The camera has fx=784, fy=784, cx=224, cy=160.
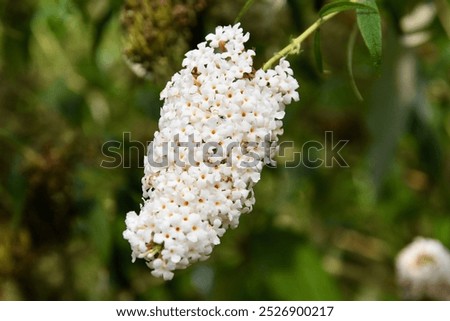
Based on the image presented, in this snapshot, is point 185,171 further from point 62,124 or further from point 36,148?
point 62,124

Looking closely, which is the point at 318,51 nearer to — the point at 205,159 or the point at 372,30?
the point at 372,30

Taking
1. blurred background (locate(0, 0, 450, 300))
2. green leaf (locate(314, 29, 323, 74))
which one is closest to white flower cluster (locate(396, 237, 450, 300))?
blurred background (locate(0, 0, 450, 300))

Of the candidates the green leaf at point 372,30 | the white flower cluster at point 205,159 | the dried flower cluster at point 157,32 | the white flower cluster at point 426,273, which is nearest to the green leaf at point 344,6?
the green leaf at point 372,30

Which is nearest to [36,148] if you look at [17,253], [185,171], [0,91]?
[17,253]

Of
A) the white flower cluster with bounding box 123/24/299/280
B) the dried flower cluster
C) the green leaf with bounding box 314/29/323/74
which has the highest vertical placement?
the dried flower cluster

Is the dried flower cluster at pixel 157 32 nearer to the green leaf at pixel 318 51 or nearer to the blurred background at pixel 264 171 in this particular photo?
the blurred background at pixel 264 171

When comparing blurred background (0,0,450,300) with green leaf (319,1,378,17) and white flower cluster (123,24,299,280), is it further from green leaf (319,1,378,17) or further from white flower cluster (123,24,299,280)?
white flower cluster (123,24,299,280)

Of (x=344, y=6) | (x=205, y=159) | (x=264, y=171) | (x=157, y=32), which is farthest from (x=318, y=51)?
(x=264, y=171)
